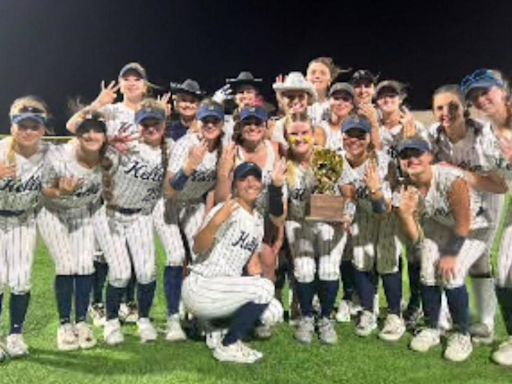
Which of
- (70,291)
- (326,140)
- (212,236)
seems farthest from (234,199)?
(70,291)

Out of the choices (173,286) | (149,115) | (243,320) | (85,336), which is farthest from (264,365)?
(149,115)

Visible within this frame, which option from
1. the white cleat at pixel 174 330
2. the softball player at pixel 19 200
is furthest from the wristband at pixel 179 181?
the white cleat at pixel 174 330

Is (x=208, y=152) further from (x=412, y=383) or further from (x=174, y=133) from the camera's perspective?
(x=412, y=383)

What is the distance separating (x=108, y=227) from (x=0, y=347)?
882 millimetres

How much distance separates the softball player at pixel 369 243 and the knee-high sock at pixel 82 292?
1572mm

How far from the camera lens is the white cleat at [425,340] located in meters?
3.94

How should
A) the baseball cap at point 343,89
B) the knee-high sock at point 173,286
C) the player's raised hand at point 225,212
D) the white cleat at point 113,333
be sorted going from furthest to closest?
the baseball cap at point 343,89, the knee-high sock at point 173,286, the white cleat at point 113,333, the player's raised hand at point 225,212

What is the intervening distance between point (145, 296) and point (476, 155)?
2090mm

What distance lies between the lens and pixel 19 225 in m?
3.73

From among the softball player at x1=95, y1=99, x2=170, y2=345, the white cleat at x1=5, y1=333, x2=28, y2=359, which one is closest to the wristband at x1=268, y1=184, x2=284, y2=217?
the softball player at x1=95, y1=99, x2=170, y2=345

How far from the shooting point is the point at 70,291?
3.95m

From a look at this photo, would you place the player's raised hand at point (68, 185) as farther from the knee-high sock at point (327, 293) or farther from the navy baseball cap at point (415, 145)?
the navy baseball cap at point (415, 145)

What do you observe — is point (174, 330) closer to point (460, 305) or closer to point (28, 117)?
point (28, 117)

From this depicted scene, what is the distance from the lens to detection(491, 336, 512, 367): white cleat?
3701mm
